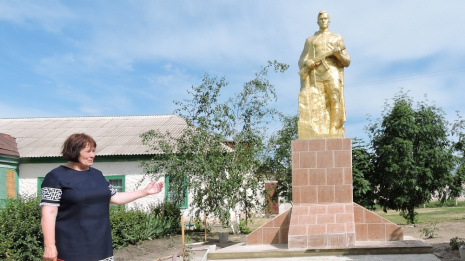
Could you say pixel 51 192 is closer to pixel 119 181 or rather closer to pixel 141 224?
pixel 141 224

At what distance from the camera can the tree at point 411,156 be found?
1472cm

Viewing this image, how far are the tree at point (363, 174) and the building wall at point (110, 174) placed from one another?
6.27m

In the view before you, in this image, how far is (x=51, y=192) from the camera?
3.01 meters

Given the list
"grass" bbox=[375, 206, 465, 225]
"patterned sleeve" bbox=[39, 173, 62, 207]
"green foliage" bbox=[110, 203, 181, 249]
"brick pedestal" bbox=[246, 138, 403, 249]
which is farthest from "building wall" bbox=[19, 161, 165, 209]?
"patterned sleeve" bbox=[39, 173, 62, 207]

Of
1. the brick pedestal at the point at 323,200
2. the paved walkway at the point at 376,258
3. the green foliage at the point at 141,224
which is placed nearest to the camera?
the paved walkway at the point at 376,258

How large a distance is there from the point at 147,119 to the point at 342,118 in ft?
37.3

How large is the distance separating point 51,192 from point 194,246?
8.42 m

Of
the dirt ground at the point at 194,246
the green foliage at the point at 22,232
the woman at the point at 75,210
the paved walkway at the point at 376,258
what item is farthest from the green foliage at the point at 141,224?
the woman at the point at 75,210

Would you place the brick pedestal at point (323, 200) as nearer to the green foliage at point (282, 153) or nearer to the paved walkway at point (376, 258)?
the paved walkway at point (376, 258)

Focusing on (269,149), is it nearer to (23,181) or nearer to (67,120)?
(23,181)

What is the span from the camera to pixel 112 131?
18.2m

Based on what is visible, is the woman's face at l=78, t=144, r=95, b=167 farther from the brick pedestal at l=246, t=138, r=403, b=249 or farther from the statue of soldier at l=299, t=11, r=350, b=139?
the statue of soldier at l=299, t=11, r=350, b=139

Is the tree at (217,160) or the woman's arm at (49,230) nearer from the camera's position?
the woman's arm at (49,230)

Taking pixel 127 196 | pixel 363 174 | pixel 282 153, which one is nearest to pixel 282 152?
pixel 282 153
